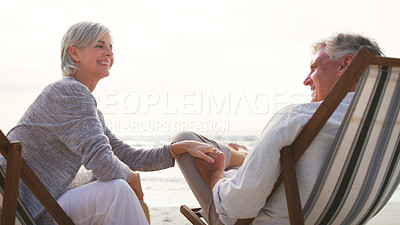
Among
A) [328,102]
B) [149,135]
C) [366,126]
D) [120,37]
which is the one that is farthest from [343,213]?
[120,37]

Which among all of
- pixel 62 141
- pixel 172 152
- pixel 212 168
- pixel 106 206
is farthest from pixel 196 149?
pixel 62 141

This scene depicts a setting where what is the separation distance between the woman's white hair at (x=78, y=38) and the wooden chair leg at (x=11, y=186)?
0.95 meters

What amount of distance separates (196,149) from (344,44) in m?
1.09

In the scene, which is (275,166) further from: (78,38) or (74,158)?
(78,38)

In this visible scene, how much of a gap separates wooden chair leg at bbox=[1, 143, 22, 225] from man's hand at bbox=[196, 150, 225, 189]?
3.81 ft

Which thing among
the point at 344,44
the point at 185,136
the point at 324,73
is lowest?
the point at 185,136

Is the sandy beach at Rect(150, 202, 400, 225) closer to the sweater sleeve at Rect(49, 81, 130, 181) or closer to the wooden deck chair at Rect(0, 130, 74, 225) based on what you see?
the sweater sleeve at Rect(49, 81, 130, 181)

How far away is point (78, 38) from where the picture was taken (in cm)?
278

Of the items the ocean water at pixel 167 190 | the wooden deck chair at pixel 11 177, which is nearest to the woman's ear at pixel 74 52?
the wooden deck chair at pixel 11 177

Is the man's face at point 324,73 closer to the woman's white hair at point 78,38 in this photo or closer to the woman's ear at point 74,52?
the woman's white hair at point 78,38

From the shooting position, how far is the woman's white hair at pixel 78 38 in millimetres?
2779

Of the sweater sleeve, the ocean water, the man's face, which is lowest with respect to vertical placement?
the ocean water

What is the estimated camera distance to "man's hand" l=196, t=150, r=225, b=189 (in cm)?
272

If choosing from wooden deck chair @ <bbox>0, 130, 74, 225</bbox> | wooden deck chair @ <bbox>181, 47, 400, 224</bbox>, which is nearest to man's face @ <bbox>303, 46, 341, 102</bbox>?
wooden deck chair @ <bbox>181, 47, 400, 224</bbox>
